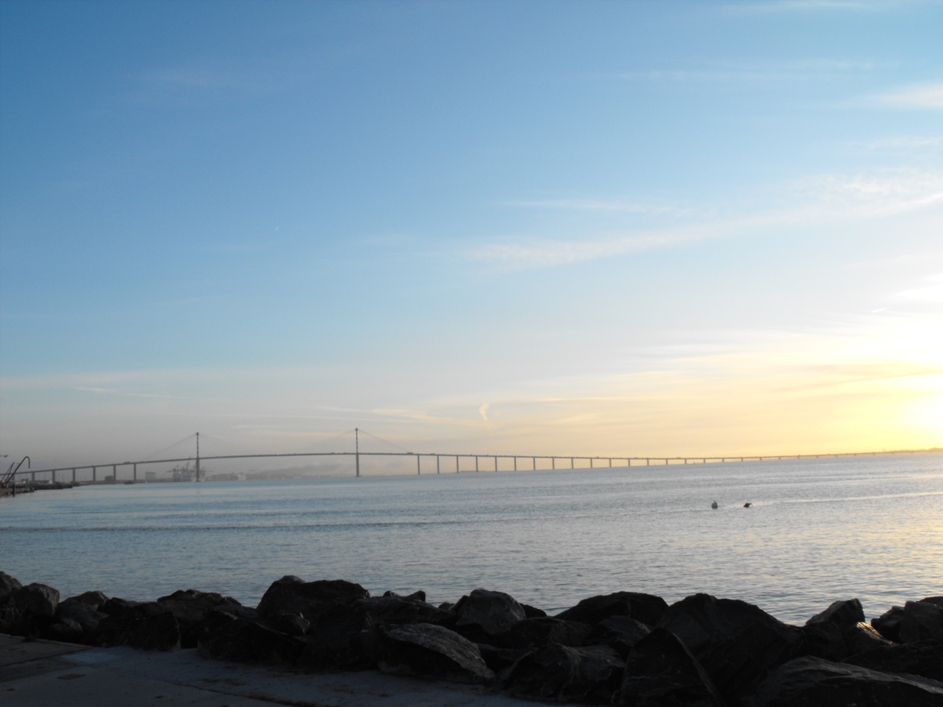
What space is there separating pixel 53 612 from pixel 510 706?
7424 millimetres

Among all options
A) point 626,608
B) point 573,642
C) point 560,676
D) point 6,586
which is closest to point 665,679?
point 560,676

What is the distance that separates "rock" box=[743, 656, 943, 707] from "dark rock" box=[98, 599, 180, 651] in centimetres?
588

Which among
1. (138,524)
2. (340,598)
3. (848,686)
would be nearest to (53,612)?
(340,598)

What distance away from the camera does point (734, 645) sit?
680 centimetres

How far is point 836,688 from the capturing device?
547 cm

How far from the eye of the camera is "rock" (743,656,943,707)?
532cm

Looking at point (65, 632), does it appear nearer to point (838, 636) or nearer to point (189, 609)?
point (189, 609)

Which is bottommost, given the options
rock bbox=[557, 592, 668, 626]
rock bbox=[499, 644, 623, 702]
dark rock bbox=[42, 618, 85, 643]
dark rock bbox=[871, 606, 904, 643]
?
dark rock bbox=[871, 606, 904, 643]

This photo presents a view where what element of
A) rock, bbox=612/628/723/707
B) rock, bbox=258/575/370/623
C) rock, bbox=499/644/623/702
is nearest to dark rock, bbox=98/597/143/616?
rock, bbox=258/575/370/623

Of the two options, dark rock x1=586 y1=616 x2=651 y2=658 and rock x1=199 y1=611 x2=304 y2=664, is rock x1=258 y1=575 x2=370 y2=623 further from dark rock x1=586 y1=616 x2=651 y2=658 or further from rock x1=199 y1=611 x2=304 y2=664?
dark rock x1=586 y1=616 x2=651 y2=658

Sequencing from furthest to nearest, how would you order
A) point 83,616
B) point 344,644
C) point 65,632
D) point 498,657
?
point 83,616 → point 65,632 → point 498,657 → point 344,644

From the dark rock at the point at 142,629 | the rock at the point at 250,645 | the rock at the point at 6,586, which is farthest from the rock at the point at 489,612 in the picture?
the rock at the point at 6,586

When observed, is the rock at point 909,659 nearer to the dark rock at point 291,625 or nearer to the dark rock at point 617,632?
the dark rock at point 617,632

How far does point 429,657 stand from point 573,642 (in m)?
1.96
